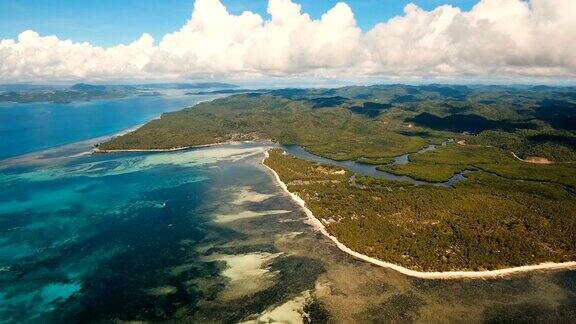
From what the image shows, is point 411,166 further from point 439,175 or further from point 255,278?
point 255,278

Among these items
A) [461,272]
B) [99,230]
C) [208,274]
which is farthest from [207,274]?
[461,272]

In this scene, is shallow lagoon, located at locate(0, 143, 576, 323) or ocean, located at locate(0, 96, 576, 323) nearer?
ocean, located at locate(0, 96, 576, 323)

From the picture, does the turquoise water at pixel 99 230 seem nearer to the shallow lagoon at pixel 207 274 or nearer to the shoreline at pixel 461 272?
the shallow lagoon at pixel 207 274

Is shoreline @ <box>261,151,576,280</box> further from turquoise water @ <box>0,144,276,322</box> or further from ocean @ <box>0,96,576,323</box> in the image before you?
turquoise water @ <box>0,144,276,322</box>

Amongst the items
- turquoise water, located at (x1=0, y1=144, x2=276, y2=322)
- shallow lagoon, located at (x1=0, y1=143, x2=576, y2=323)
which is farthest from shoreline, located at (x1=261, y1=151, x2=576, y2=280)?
turquoise water, located at (x1=0, y1=144, x2=276, y2=322)

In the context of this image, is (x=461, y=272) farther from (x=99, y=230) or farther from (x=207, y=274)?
(x=99, y=230)

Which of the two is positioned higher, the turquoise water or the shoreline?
the turquoise water

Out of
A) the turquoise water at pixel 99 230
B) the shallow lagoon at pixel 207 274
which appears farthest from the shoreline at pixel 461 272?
the turquoise water at pixel 99 230

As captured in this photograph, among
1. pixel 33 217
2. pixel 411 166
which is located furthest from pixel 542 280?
pixel 33 217
